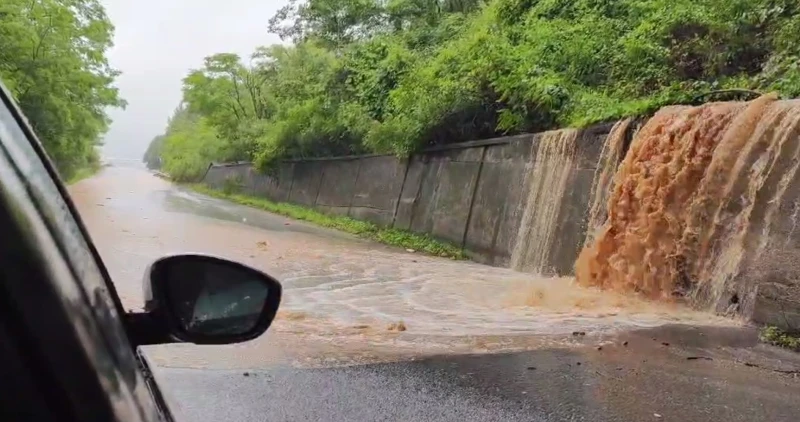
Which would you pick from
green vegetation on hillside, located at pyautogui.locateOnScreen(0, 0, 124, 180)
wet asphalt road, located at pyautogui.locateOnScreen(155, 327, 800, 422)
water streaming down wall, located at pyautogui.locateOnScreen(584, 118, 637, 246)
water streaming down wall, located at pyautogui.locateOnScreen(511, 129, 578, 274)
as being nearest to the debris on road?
wet asphalt road, located at pyautogui.locateOnScreen(155, 327, 800, 422)

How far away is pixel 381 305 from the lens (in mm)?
7812

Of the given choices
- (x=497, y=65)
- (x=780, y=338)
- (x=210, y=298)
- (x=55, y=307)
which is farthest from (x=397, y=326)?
(x=497, y=65)

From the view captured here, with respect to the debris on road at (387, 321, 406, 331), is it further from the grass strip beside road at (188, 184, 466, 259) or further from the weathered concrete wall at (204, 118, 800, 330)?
the grass strip beside road at (188, 184, 466, 259)

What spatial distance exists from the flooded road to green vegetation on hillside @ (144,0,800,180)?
9.11 ft

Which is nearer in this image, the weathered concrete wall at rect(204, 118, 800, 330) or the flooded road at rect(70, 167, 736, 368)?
the flooded road at rect(70, 167, 736, 368)

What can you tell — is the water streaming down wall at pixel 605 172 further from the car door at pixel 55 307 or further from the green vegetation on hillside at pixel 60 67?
the car door at pixel 55 307

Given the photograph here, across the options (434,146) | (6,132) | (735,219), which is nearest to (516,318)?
(735,219)

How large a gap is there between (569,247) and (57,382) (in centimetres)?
992

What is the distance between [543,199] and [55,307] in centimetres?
1066

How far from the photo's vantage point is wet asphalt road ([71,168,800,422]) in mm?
3943

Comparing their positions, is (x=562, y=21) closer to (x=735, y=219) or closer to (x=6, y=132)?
(x=735, y=219)

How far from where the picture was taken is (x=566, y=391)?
4371mm

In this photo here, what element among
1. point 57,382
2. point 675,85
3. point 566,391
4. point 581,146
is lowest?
point 566,391

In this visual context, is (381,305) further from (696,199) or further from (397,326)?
(696,199)
